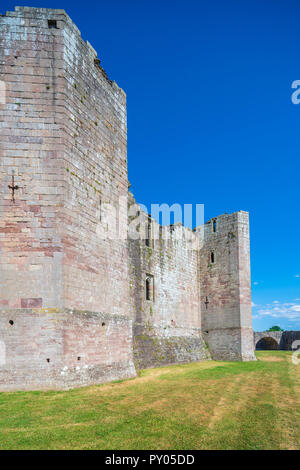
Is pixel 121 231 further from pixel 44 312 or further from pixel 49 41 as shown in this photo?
pixel 49 41

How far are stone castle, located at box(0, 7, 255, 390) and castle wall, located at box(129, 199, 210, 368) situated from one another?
131 inches

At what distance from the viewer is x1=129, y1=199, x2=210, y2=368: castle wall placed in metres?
16.9

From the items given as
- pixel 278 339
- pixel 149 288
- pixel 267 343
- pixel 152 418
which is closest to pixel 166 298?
pixel 149 288

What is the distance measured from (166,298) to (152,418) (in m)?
13.1

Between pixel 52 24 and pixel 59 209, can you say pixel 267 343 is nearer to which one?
pixel 59 209

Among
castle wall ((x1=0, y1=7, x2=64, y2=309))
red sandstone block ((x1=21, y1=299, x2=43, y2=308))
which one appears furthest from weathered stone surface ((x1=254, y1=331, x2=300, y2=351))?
castle wall ((x1=0, y1=7, x2=64, y2=309))

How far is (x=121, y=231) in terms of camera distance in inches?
543

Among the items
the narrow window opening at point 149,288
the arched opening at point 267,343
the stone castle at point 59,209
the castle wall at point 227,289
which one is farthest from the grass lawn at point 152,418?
the arched opening at point 267,343

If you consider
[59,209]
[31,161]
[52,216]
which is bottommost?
[52,216]

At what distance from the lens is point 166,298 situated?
20.0 meters

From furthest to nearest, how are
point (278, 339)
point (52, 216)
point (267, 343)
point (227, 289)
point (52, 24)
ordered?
1. point (267, 343)
2. point (278, 339)
3. point (227, 289)
4. point (52, 24)
5. point (52, 216)

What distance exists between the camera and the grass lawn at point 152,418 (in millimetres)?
5539

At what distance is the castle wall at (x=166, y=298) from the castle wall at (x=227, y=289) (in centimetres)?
68

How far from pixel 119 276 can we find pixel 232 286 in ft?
37.4
